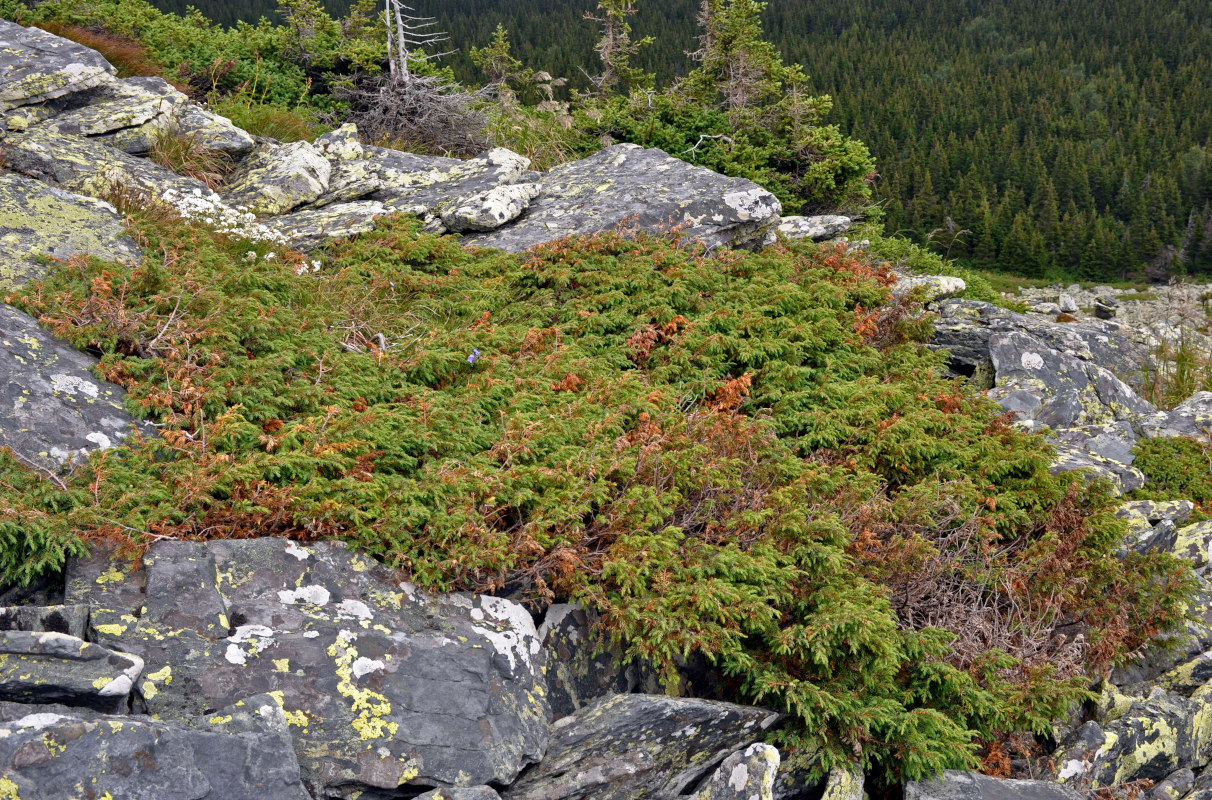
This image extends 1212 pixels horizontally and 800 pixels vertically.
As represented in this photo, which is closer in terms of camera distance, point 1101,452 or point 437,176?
point 1101,452

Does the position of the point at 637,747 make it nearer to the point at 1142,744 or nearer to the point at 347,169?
the point at 1142,744

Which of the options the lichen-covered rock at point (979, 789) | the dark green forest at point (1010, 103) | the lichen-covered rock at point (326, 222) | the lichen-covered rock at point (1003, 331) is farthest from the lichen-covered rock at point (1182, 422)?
the dark green forest at point (1010, 103)

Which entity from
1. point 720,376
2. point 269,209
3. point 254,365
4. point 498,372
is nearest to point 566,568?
point 498,372

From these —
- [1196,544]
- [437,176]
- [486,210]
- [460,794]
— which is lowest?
[1196,544]

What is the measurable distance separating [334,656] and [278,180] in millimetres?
7415

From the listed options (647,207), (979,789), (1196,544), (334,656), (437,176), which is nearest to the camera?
(334,656)

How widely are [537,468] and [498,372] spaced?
150 centimetres

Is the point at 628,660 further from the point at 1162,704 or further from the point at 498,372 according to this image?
the point at 1162,704

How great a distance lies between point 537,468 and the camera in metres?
5.13

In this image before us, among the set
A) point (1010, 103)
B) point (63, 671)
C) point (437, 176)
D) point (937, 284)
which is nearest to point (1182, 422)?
point (937, 284)

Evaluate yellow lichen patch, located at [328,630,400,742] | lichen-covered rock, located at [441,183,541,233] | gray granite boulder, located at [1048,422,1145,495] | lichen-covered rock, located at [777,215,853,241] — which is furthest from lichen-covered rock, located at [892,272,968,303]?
yellow lichen patch, located at [328,630,400,742]

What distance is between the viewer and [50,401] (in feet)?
16.0

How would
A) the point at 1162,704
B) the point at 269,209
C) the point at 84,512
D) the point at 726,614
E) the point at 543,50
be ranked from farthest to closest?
the point at 543,50 → the point at 269,209 → the point at 1162,704 → the point at 726,614 → the point at 84,512

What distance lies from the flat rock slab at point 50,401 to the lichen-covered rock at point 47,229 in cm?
85
